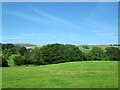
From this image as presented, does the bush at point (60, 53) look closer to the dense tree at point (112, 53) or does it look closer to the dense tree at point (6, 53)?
the dense tree at point (112, 53)

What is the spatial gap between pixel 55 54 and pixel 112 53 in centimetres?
403

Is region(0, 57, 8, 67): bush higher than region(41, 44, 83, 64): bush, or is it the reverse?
region(41, 44, 83, 64): bush

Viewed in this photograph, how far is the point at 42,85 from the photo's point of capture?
312 inches

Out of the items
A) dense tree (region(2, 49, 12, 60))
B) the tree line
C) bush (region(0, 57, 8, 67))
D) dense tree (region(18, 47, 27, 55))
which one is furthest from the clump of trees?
bush (region(0, 57, 8, 67))

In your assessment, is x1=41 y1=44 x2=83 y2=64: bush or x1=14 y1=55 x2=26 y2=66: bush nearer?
x1=14 y1=55 x2=26 y2=66: bush

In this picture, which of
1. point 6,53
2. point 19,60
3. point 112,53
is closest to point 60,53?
point 19,60

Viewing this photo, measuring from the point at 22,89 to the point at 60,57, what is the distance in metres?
9.59

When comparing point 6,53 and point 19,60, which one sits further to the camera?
point 19,60

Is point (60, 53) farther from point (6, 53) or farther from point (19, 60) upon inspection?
point (6, 53)

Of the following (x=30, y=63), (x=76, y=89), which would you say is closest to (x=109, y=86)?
(x=76, y=89)

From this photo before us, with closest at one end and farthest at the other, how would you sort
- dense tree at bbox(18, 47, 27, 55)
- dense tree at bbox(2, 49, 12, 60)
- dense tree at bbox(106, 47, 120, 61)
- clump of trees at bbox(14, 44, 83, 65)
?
1. dense tree at bbox(2, 49, 12, 60)
2. dense tree at bbox(106, 47, 120, 61)
3. dense tree at bbox(18, 47, 27, 55)
4. clump of trees at bbox(14, 44, 83, 65)

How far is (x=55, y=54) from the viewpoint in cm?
1691

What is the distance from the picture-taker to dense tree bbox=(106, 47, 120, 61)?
15102 millimetres

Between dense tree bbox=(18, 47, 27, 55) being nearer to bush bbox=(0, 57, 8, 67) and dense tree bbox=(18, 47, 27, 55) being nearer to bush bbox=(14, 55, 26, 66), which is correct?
bush bbox=(14, 55, 26, 66)
